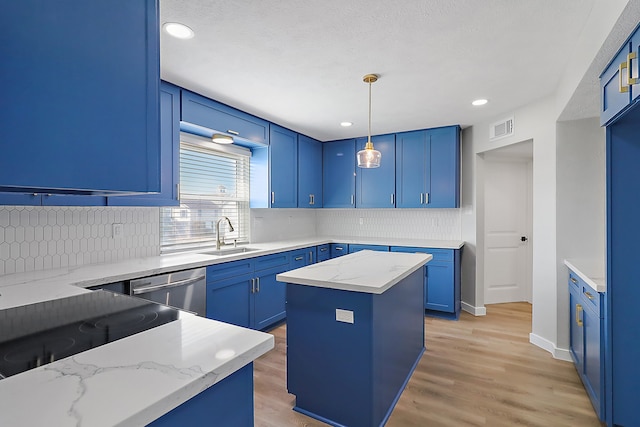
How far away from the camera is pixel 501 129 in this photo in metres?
3.78

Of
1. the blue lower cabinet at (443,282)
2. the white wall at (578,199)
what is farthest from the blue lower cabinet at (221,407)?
the blue lower cabinet at (443,282)

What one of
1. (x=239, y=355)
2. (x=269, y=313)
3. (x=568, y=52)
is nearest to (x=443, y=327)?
(x=269, y=313)

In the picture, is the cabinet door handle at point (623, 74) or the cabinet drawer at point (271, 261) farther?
the cabinet drawer at point (271, 261)

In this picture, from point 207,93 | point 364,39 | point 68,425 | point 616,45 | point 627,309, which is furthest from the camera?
point 207,93

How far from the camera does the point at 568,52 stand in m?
2.30

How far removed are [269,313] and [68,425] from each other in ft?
10.1

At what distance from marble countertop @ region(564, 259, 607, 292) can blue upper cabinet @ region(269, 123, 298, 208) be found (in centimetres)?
309

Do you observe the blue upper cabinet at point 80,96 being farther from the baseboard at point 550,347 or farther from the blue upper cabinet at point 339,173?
the blue upper cabinet at point 339,173

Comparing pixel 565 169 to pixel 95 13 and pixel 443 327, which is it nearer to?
pixel 443 327

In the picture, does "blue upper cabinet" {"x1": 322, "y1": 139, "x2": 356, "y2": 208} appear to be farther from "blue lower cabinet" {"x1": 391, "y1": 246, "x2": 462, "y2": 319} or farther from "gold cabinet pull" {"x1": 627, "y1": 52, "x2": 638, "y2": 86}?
"gold cabinet pull" {"x1": 627, "y1": 52, "x2": 638, "y2": 86}

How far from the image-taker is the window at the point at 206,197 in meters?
3.29

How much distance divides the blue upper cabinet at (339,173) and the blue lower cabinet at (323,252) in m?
0.77

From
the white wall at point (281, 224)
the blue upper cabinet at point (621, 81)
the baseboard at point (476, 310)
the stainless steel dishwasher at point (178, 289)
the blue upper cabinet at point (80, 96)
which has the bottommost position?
the baseboard at point (476, 310)

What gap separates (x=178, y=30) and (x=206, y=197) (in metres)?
1.91
